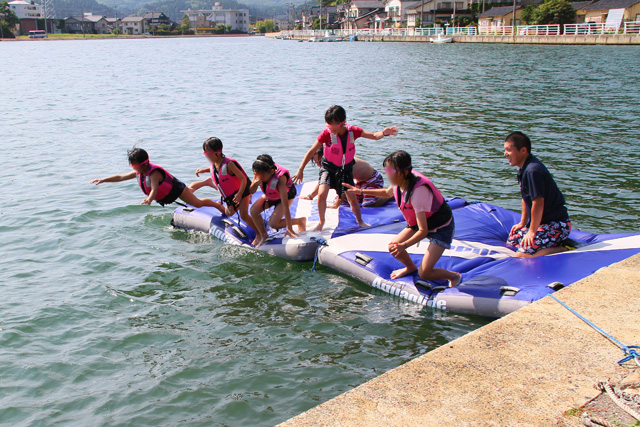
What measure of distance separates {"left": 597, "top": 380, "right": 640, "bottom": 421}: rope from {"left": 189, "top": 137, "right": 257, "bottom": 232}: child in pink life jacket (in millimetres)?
5764

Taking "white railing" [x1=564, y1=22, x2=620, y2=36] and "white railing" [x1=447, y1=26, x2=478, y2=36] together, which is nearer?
"white railing" [x1=564, y1=22, x2=620, y2=36]

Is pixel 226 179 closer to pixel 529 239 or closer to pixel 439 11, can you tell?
pixel 529 239

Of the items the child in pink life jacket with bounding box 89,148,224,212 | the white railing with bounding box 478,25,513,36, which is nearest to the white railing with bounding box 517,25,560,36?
the white railing with bounding box 478,25,513,36

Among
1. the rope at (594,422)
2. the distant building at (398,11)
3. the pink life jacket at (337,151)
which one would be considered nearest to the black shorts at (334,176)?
the pink life jacket at (337,151)

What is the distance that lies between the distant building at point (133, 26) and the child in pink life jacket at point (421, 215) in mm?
189636

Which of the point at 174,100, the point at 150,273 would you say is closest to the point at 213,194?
the point at 150,273

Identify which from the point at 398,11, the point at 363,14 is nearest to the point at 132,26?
the point at 363,14

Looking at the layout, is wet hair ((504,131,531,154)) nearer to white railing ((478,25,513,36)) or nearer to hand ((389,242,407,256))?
hand ((389,242,407,256))

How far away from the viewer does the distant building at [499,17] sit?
67.2 m

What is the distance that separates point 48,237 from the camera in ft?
31.6

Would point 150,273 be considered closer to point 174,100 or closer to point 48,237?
point 48,237

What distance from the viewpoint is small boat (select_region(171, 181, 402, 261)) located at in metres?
8.01

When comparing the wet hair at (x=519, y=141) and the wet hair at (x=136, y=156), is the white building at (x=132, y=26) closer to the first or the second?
the wet hair at (x=136, y=156)

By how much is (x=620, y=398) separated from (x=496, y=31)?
212ft
